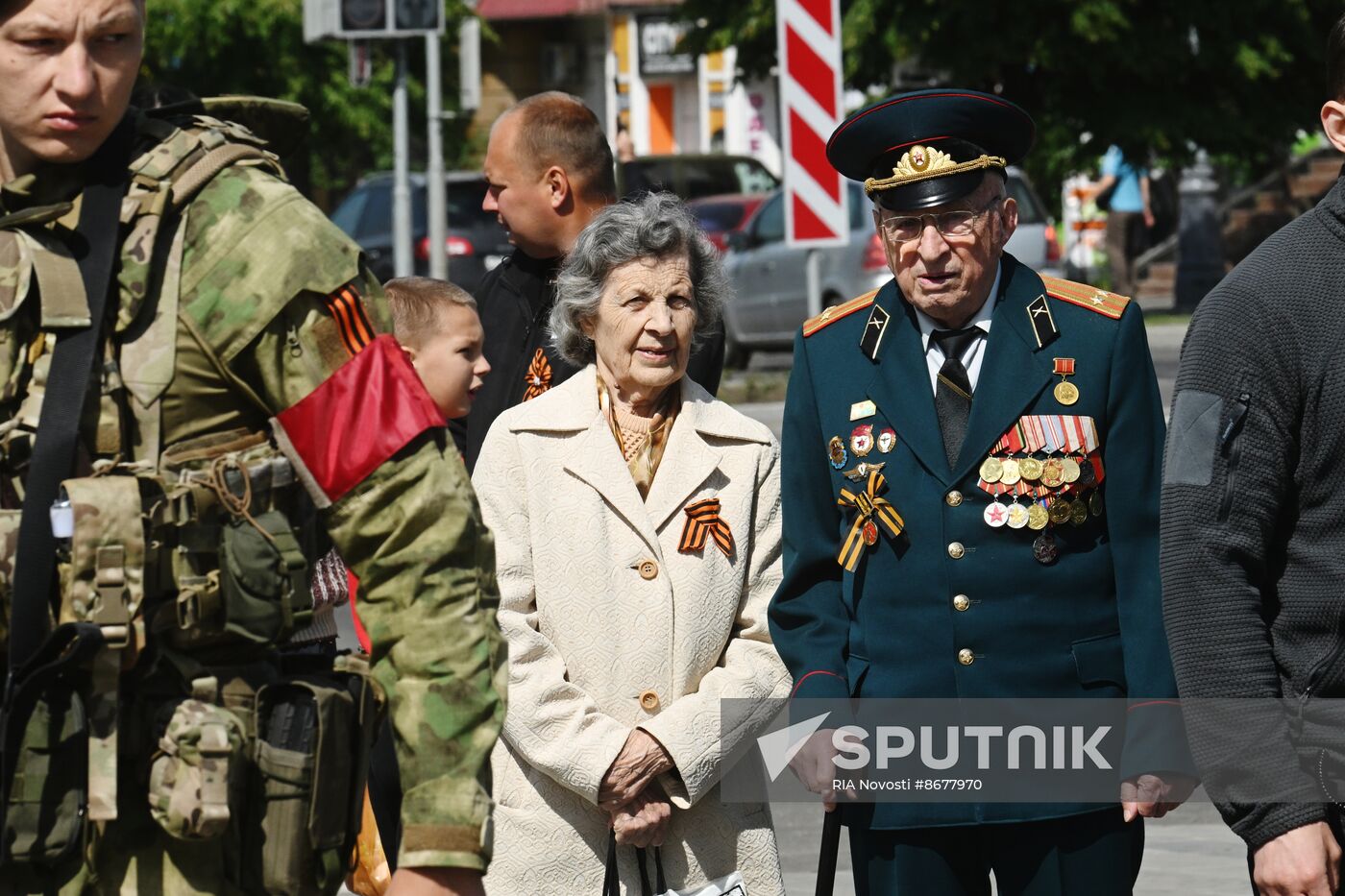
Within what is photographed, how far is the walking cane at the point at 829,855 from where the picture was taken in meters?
4.35

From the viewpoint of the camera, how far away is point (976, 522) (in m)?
4.25

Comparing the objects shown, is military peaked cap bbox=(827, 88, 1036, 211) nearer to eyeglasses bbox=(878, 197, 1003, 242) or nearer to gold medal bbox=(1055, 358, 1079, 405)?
eyeglasses bbox=(878, 197, 1003, 242)

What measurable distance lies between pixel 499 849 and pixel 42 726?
216 centimetres

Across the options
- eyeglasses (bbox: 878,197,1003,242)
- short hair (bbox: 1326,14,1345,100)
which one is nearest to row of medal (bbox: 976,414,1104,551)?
eyeglasses (bbox: 878,197,1003,242)

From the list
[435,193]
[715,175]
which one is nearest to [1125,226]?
[715,175]

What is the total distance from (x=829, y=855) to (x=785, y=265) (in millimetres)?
18270

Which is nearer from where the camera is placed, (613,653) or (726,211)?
(613,653)

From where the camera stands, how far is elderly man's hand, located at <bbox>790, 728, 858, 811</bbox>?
426cm

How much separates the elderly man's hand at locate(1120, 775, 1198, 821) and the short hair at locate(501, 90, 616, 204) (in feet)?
7.87

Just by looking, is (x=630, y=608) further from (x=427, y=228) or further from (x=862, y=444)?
(x=427, y=228)

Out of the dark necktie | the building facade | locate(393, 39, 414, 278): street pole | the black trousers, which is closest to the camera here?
the black trousers

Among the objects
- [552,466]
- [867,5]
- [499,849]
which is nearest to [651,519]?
[552,466]

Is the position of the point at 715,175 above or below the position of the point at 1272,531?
above

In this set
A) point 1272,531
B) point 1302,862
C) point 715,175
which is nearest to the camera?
point 1302,862
